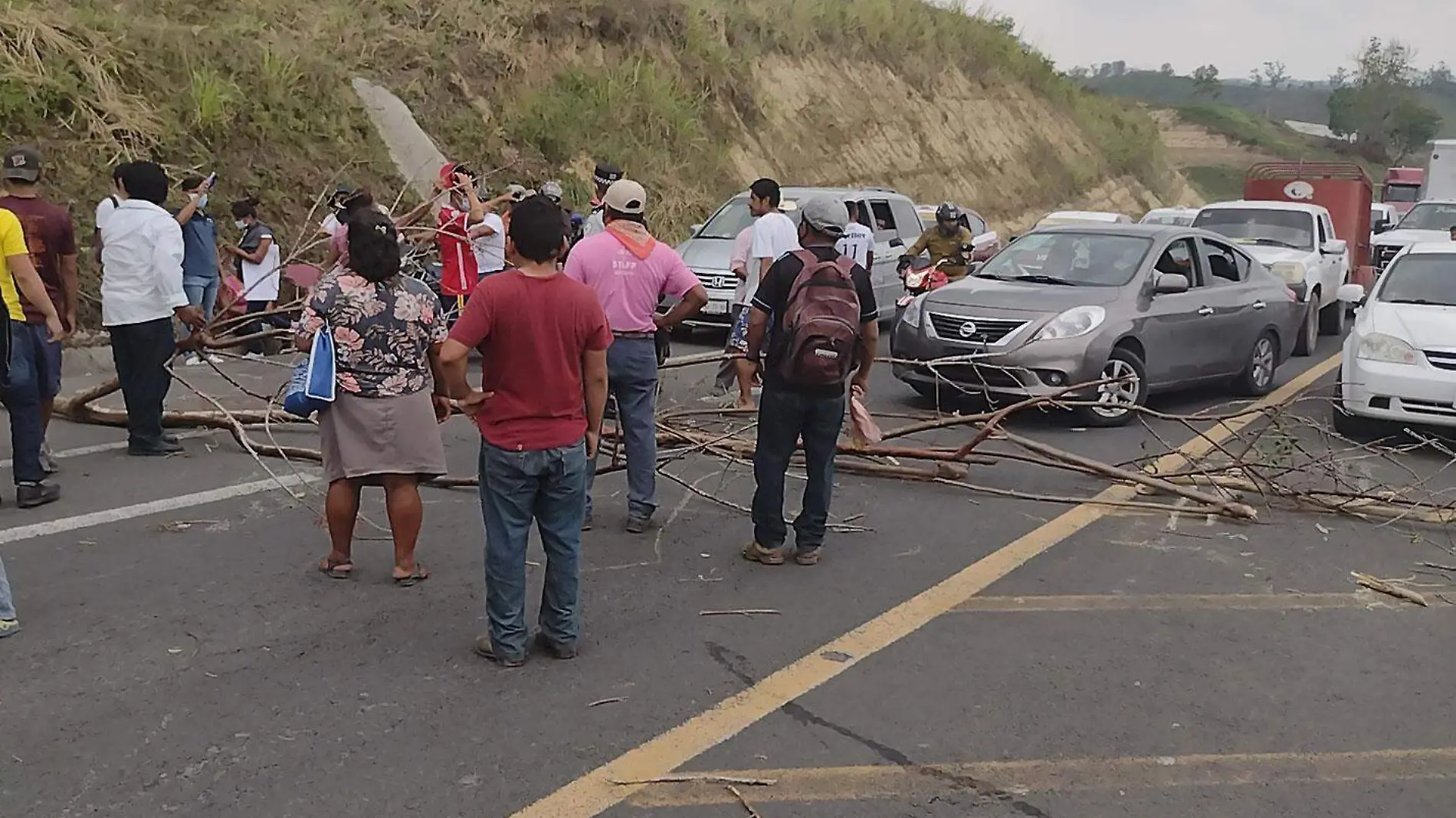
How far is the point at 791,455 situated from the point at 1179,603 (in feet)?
6.19

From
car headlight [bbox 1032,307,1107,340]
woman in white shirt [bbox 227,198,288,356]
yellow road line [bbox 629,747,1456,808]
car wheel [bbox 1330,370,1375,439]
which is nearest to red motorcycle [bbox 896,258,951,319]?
car headlight [bbox 1032,307,1107,340]

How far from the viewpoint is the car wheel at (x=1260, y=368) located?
457 inches

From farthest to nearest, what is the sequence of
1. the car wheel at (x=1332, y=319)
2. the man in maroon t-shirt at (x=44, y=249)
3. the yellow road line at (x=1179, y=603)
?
the car wheel at (x=1332, y=319) → the man in maroon t-shirt at (x=44, y=249) → the yellow road line at (x=1179, y=603)

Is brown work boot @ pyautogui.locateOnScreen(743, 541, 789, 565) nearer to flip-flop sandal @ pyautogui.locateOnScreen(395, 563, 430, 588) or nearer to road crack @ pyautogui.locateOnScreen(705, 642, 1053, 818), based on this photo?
road crack @ pyautogui.locateOnScreen(705, 642, 1053, 818)

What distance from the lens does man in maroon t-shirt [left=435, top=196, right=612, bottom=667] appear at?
477 cm

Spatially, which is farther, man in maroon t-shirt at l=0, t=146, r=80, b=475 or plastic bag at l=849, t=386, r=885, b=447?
man in maroon t-shirt at l=0, t=146, r=80, b=475

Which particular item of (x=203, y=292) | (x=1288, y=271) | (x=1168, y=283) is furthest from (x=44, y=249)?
(x=1288, y=271)

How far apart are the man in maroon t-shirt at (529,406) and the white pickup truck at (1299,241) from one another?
40.6 ft

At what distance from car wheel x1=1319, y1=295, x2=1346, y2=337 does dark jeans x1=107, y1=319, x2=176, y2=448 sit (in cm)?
1404

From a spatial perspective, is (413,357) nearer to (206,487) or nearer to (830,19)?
(206,487)

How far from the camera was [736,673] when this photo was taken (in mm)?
4965

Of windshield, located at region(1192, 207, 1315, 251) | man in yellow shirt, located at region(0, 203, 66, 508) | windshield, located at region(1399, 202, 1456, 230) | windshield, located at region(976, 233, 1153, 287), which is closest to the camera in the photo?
man in yellow shirt, located at region(0, 203, 66, 508)

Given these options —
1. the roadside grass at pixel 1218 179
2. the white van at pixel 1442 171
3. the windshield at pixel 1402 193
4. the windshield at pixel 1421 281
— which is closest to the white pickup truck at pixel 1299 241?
the windshield at pixel 1421 281

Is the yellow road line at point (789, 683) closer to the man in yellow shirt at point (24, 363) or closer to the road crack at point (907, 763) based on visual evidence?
the road crack at point (907, 763)
